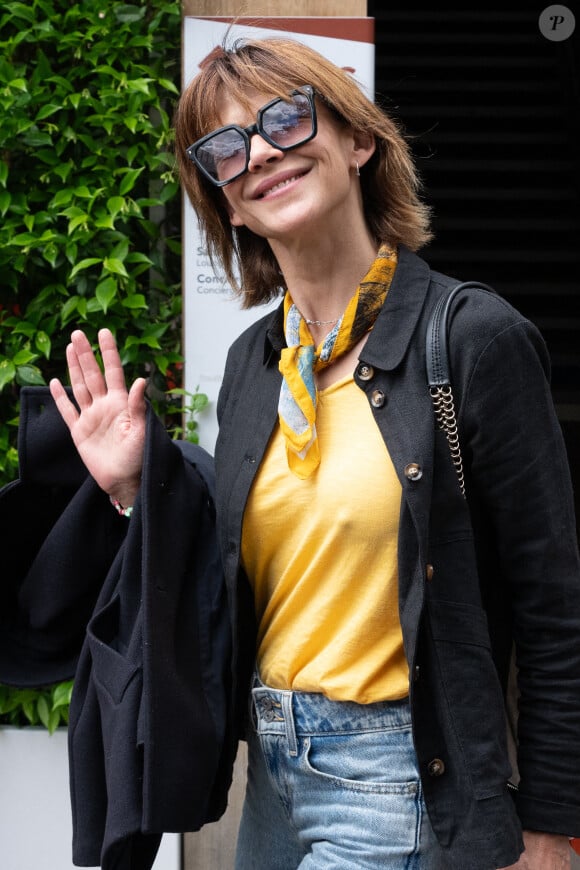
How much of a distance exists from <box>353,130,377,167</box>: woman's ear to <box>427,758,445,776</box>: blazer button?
97 centimetres

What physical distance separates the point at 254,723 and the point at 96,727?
0.27 metres

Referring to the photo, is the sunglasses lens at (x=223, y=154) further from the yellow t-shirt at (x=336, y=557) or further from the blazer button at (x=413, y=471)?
the blazer button at (x=413, y=471)

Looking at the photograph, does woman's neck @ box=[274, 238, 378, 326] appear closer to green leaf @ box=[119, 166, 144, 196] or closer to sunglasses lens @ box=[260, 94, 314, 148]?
sunglasses lens @ box=[260, 94, 314, 148]

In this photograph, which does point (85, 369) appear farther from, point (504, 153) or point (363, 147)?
point (504, 153)

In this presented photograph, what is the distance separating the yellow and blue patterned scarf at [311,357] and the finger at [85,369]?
0.33 metres

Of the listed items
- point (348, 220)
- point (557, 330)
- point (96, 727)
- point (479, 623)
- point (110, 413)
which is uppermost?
point (348, 220)

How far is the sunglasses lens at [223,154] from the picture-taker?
69.1 inches

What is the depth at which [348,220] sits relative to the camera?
179cm

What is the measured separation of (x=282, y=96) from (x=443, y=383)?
0.54m

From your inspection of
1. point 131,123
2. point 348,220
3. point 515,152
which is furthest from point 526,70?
point 348,220

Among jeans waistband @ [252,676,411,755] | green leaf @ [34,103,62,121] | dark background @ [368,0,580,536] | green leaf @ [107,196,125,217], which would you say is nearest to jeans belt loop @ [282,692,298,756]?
jeans waistband @ [252,676,411,755]

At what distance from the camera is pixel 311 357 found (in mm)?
1749

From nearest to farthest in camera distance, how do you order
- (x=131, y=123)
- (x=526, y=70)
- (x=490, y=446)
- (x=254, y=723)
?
(x=490, y=446)
(x=254, y=723)
(x=131, y=123)
(x=526, y=70)

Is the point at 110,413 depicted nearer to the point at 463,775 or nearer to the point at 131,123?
the point at 463,775
